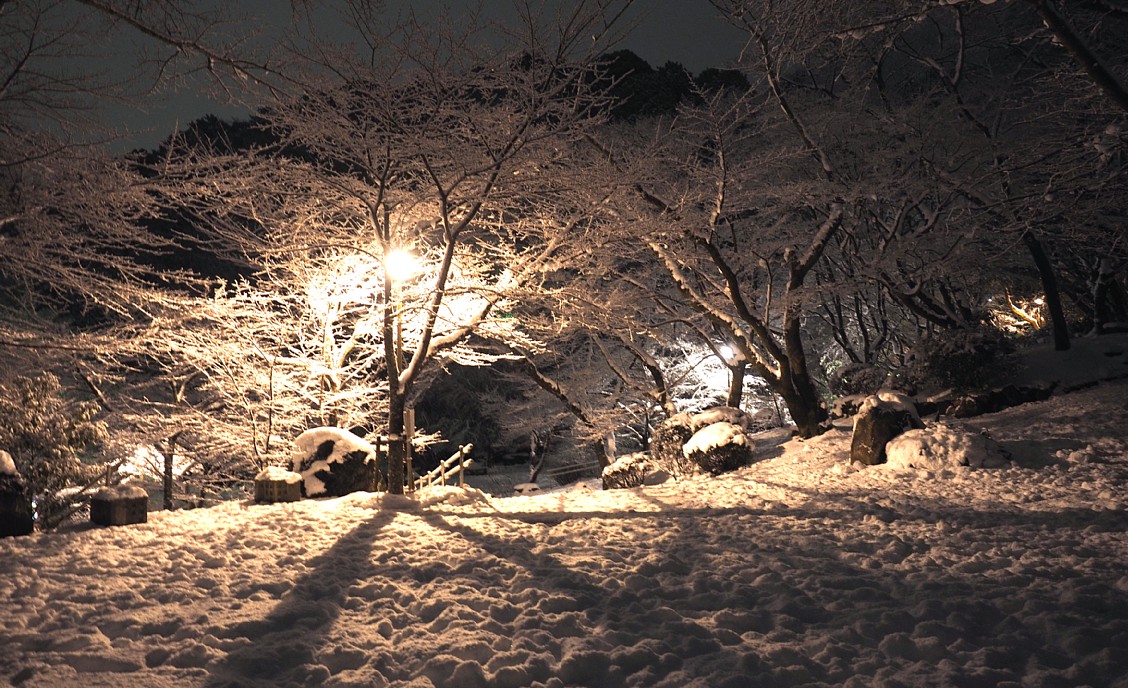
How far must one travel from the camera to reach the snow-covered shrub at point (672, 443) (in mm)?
11797

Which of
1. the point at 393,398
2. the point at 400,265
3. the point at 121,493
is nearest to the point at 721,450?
the point at 393,398

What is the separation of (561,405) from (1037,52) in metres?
15.7

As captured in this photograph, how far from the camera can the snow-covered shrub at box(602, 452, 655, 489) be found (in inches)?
443

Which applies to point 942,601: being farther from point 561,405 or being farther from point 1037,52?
point 561,405

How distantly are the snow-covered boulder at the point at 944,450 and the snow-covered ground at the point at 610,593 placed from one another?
0.39 meters

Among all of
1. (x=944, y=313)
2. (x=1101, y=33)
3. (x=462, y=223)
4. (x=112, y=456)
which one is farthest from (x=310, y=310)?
(x=1101, y=33)

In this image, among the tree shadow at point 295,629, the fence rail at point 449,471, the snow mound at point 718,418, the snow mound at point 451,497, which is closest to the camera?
the tree shadow at point 295,629

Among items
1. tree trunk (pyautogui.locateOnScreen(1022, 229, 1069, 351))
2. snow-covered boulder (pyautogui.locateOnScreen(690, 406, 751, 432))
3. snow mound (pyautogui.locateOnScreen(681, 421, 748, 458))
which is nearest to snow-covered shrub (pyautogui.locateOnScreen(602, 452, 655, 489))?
snow mound (pyautogui.locateOnScreen(681, 421, 748, 458))

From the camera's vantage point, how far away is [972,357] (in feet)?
37.2

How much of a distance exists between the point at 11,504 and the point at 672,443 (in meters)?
9.73

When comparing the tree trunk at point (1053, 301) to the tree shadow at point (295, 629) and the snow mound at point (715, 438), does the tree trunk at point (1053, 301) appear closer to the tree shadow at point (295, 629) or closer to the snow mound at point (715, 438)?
the snow mound at point (715, 438)

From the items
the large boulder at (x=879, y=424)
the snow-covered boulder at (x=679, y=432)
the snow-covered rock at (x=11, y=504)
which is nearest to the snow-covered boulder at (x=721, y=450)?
the snow-covered boulder at (x=679, y=432)

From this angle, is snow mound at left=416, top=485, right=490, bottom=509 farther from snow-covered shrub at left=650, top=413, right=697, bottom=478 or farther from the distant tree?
snow-covered shrub at left=650, top=413, right=697, bottom=478

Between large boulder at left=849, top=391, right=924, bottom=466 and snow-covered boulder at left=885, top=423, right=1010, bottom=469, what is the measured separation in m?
0.37
